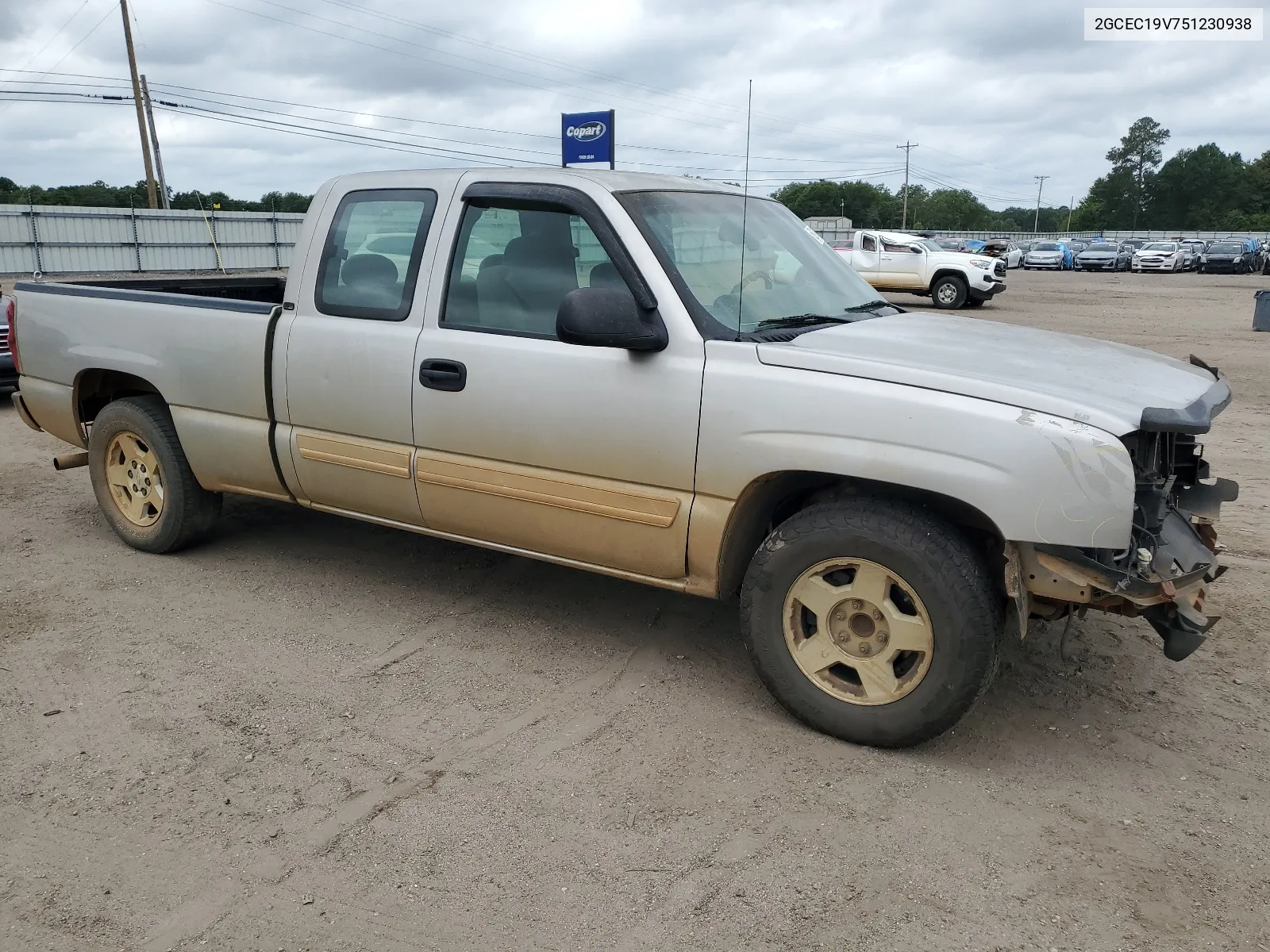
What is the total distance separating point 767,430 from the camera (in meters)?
3.40

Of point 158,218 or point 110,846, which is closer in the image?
point 110,846

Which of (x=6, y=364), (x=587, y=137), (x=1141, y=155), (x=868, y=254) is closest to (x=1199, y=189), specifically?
(x=1141, y=155)

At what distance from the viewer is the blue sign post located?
62.6 feet

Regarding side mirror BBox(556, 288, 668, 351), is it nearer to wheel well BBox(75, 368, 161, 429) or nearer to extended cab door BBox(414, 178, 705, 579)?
extended cab door BBox(414, 178, 705, 579)

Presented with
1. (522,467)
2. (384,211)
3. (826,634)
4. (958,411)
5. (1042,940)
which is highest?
(384,211)

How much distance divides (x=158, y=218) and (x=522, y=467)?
31.5 metres

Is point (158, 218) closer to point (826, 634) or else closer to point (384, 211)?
point (384, 211)

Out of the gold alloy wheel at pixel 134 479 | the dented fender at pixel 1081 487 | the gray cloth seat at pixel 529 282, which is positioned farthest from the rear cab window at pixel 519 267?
the gold alloy wheel at pixel 134 479

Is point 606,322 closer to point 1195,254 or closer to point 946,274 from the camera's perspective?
point 946,274

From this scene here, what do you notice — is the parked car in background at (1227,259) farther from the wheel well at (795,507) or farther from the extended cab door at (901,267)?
the wheel well at (795,507)

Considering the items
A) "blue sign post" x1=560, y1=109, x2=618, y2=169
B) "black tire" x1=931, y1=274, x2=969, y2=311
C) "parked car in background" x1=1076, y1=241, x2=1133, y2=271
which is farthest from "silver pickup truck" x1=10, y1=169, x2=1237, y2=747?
"parked car in background" x1=1076, y1=241, x2=1133, y2=271

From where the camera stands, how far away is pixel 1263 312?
17969 millimetres

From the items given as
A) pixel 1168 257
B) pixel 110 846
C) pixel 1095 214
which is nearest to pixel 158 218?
pixel 110 846

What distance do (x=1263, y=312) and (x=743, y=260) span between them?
17705 millimetres
